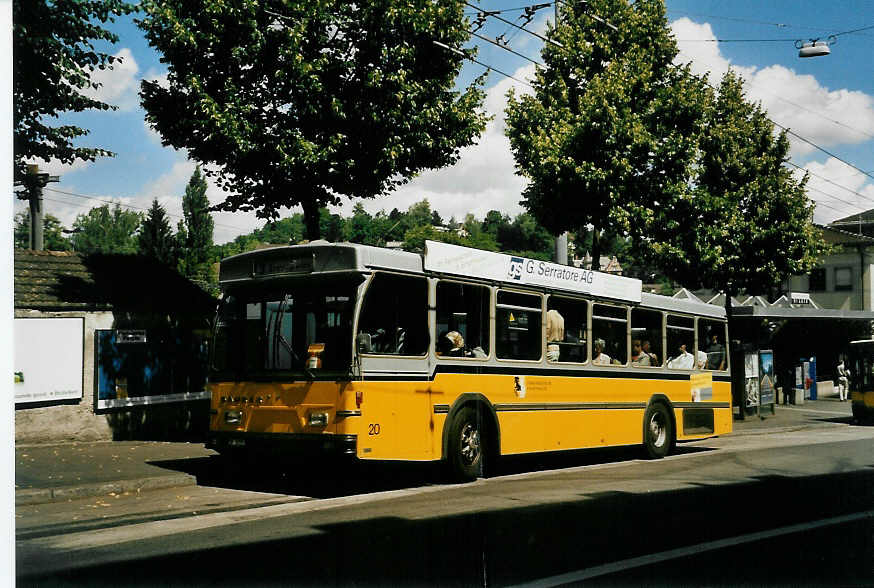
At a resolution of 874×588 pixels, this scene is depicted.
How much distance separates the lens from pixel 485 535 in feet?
25.1

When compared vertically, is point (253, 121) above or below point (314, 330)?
above

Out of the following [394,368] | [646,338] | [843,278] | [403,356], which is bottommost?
[394,368]

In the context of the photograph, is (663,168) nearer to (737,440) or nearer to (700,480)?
(737,440)

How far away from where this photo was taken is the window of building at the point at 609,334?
47.1 ft

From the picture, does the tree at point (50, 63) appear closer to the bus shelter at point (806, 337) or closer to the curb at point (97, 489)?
the curb at point (97, 489)

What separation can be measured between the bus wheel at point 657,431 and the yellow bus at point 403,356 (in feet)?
5.50

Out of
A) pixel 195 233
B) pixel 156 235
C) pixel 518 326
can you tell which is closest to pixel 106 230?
pixel 156 235

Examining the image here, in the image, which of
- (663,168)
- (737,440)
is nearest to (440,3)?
(663,168)

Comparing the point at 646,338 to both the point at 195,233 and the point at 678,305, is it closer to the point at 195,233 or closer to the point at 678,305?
the point at 678,305

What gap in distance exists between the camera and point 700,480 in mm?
11977

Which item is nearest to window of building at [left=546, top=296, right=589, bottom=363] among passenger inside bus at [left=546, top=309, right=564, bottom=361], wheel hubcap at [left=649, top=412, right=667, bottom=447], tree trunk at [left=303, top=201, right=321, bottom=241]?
passenger inside bus at [left=546, top=309, right=564, bottom=361]

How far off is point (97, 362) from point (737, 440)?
13687 mm

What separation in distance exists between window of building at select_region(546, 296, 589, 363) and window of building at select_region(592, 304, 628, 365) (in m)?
0.36

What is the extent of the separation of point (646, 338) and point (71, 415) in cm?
988
